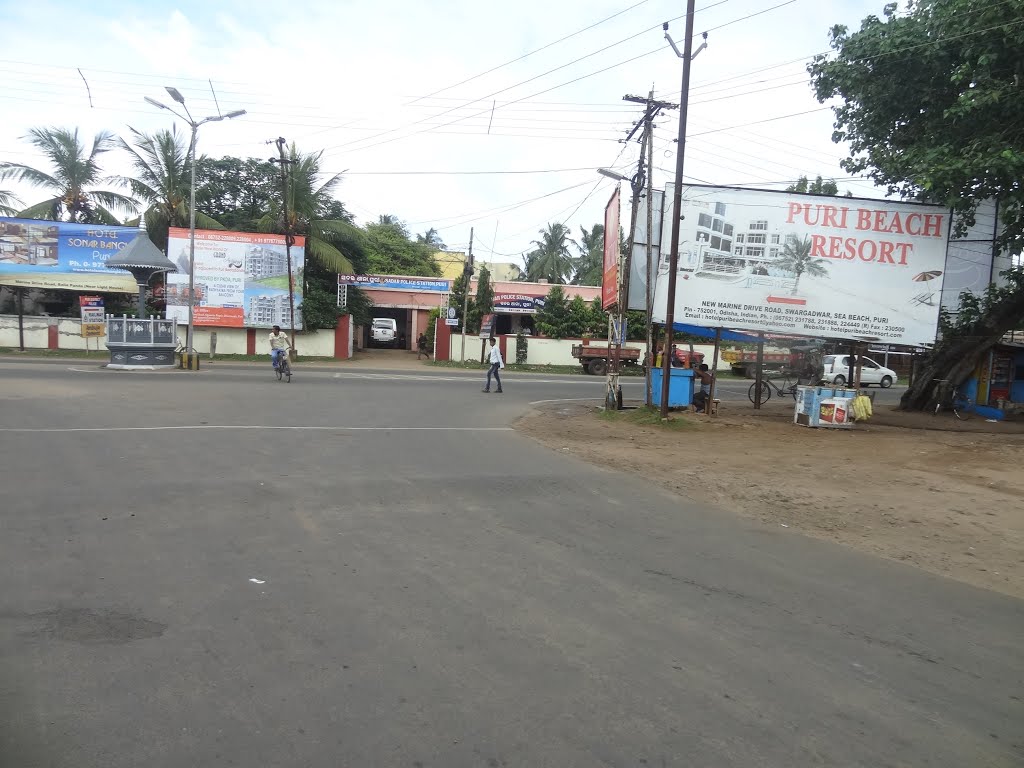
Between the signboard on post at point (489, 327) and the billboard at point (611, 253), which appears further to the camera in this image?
the signboard on post at point (489, 327)

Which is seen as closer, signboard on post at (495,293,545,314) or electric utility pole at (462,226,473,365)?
electric utility pole at (462,226,473,365)

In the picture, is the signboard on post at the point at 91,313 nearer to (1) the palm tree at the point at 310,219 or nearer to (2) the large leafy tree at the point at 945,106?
(1) the palm tree at the point at 310,219

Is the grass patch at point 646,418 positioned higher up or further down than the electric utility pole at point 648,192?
further down

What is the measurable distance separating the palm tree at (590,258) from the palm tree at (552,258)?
969 mm

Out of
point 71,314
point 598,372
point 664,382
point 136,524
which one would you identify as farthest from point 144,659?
point 71,314

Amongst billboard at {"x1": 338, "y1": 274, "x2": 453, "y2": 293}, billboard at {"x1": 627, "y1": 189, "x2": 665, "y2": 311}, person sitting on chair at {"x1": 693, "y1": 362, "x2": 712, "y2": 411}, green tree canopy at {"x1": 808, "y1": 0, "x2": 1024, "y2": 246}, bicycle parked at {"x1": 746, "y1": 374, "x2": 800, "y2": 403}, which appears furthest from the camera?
billboard at {"x1": 338, "y1": 274, "x2": 453, "y2": 293}

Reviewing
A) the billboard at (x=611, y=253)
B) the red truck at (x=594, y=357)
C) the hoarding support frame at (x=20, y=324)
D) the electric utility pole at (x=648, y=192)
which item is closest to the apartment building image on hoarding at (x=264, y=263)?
the hoarding support frame at (x=20, y=324)

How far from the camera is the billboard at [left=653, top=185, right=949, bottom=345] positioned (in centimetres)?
1702

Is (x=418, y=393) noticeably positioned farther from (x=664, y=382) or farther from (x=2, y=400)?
(x=2, y=400)

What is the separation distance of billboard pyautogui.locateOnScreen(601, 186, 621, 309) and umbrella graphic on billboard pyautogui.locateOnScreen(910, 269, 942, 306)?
696cm

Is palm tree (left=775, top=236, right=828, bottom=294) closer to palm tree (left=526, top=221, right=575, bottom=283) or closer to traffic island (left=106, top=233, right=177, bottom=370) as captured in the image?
traffic island (left=106, top=233, right=177, bottom=370)

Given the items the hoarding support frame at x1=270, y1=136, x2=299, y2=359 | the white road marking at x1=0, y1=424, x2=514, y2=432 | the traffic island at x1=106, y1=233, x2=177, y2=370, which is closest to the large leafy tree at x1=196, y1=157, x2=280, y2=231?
the hoarding support frame at x1=270, y1=136, x2=299, y2=359

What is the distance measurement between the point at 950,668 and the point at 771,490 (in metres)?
5.14

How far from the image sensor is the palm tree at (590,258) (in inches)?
1954
